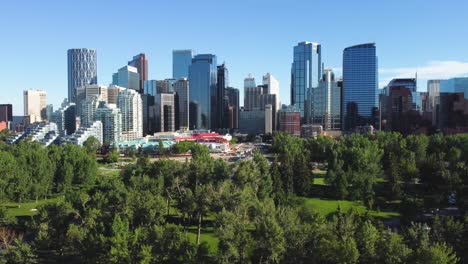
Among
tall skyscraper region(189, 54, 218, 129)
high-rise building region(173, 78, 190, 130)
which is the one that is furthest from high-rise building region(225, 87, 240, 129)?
high-rise building region(173, 78, 190, 130)

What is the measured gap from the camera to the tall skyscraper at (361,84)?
127188 mm

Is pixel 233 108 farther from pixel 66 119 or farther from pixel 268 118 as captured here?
pixel 66 119

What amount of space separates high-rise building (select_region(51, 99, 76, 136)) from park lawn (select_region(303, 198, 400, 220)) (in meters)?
94.6

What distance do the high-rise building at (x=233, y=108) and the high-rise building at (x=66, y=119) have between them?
5676 centimetres

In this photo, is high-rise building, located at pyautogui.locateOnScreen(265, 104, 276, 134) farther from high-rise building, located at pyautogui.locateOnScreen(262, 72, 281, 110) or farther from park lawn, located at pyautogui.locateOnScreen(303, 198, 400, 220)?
park lawn, located at pyautogui.locateOnScreen(303, 198, 400, 220)

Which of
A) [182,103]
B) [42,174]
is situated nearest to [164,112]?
[182,103]

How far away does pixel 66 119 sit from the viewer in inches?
4968

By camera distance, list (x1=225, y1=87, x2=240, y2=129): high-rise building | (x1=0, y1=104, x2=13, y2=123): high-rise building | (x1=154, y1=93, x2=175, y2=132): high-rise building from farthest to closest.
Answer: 1. (x1=0, y1=104, x2=13, y2=123): high-rise building
2. (x1=225, y1=87, x2=240, y2=129): high-rise building
3. (x1=154, y1=93, x2=175, y2=132): high-rise building

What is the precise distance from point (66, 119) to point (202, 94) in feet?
164

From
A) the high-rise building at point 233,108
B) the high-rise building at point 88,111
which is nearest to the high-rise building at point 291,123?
the high-rise building at point 233,108

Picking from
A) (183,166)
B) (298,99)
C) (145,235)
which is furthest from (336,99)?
(145,235)

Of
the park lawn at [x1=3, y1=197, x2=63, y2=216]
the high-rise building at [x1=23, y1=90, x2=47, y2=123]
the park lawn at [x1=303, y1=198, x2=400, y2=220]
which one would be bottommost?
the park lawn at [x1=3, y1=197, x2=63, y2=216]

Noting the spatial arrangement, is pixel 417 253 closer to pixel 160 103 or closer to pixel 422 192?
pixel 422 192

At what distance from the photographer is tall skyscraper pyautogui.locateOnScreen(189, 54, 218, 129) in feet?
512
